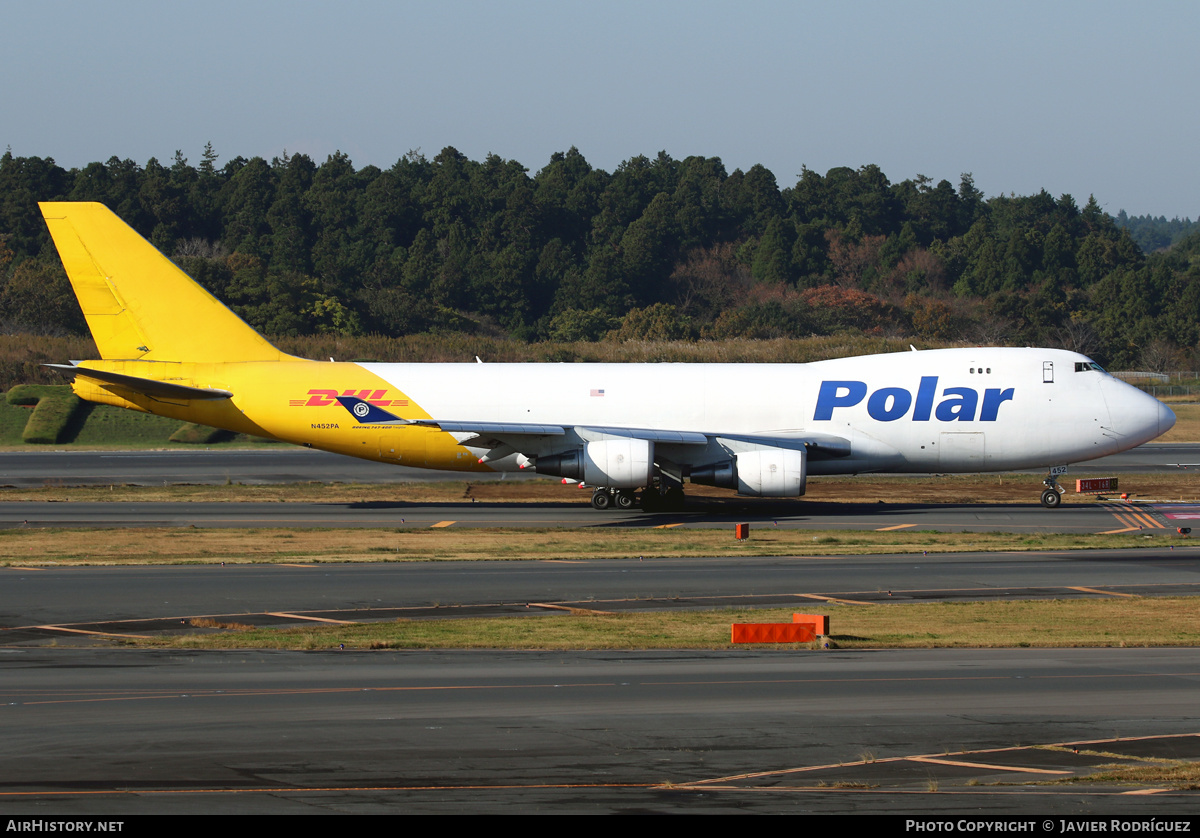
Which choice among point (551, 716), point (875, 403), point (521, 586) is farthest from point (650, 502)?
A: point (551, 716)

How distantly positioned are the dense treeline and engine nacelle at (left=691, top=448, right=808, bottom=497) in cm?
6982

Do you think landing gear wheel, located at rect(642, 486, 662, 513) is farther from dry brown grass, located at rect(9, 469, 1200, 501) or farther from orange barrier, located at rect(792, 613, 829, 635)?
orange barrier, located at rect(792, 613, 829, 635)

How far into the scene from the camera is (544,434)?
119 ft

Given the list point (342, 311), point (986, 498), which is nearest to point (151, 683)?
point (986, 498)

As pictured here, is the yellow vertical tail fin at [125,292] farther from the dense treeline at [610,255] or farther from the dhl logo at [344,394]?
the dense treeline at [610,255]

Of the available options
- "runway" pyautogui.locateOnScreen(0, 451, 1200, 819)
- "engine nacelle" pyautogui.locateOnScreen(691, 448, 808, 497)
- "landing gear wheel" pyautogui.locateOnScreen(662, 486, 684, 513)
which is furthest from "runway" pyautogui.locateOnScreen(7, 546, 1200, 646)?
"landing gear wheel" pyautogui.locateOnScreen(662, 486, 684, 513)

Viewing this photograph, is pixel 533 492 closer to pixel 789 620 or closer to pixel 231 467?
pixel 231 467

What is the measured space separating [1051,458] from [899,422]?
5.18 metres

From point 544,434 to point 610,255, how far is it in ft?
317

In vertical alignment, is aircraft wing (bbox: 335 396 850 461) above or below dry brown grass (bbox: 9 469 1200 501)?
above

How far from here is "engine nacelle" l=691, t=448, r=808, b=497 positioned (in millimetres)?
35562

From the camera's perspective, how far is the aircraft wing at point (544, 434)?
36.3m

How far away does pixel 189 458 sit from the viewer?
54.5m
